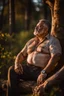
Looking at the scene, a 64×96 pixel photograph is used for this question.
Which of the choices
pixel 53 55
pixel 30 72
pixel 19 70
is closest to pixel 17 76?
pixel 19 70

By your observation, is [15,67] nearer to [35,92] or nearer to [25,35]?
[35,92]

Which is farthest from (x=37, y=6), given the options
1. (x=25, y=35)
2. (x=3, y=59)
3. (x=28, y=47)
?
(x=28, y=47)

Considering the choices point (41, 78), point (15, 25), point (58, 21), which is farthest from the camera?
point (15, 25)

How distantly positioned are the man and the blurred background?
2.11m

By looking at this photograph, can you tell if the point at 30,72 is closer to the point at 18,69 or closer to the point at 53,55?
the point at 18,69

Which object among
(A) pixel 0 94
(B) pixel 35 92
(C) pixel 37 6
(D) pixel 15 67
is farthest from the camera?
(C) pixel 37 6

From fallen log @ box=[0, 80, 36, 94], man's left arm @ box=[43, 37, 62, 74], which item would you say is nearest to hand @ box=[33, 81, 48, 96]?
man's left arm @ box=[43, 37, 62, 74]

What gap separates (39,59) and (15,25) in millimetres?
21061

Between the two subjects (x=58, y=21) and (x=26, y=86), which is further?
(x=58, y=21)

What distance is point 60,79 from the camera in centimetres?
787

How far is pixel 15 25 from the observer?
29078 mm

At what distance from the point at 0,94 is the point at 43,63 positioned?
161 centimetres

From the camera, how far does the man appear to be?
26.2ft

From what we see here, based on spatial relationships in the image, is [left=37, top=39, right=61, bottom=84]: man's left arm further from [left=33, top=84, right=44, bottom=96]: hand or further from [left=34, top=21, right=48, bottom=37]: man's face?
[left=34, top=21, right=48, bottom=37]: man's face
